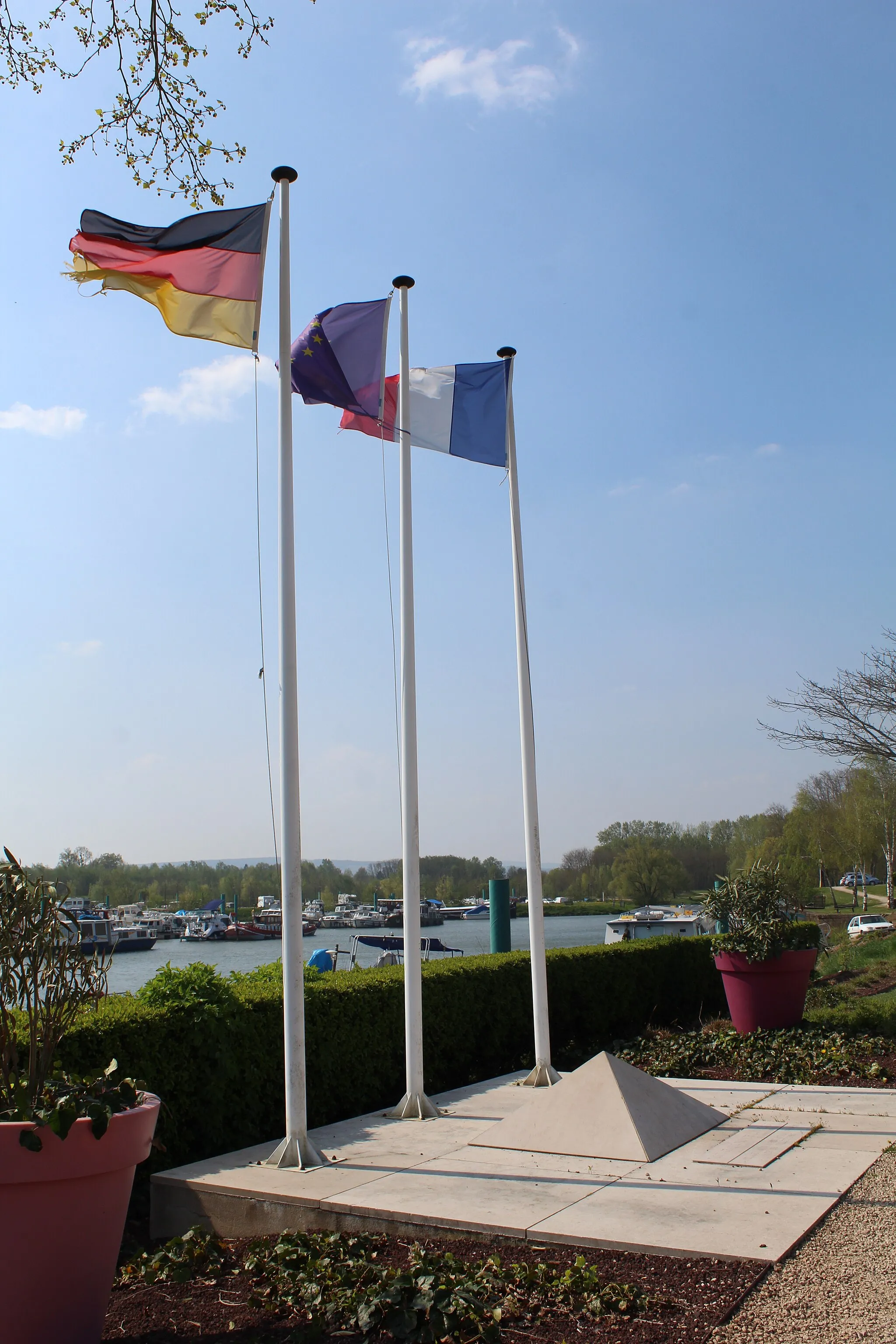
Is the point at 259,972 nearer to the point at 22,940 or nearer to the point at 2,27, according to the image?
the point at 22,940

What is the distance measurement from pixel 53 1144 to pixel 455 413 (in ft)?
23.2

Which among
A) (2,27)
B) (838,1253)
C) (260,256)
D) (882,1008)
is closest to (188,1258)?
(838,1253)

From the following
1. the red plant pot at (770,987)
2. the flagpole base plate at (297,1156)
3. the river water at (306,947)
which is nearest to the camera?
the flagpole base plate at (297,1156)

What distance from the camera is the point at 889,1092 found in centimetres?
822

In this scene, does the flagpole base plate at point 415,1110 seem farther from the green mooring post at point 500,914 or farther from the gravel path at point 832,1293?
the green mooring post at point 500,914

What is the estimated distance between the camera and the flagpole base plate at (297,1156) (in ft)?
20.7

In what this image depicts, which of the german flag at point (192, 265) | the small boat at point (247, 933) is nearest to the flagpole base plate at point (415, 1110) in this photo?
the german flag at point (192, 265)

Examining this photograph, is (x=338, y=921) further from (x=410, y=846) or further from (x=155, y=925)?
(x=410, y=846)

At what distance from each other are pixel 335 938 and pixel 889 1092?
70.3 metres

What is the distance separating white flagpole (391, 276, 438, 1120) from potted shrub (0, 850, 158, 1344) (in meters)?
3.30

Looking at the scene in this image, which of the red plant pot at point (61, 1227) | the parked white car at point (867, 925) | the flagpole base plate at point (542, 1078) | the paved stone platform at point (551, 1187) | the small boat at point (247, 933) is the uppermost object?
the red plant pot at point (61, 1227)

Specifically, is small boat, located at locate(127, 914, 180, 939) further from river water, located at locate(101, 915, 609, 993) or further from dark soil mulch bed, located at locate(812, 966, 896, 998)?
dark soil mulch bed, located at locate(812, 966, 896, 998)

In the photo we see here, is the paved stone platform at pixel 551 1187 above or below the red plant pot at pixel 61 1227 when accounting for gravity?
below

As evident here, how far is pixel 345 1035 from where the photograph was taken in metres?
8.43
